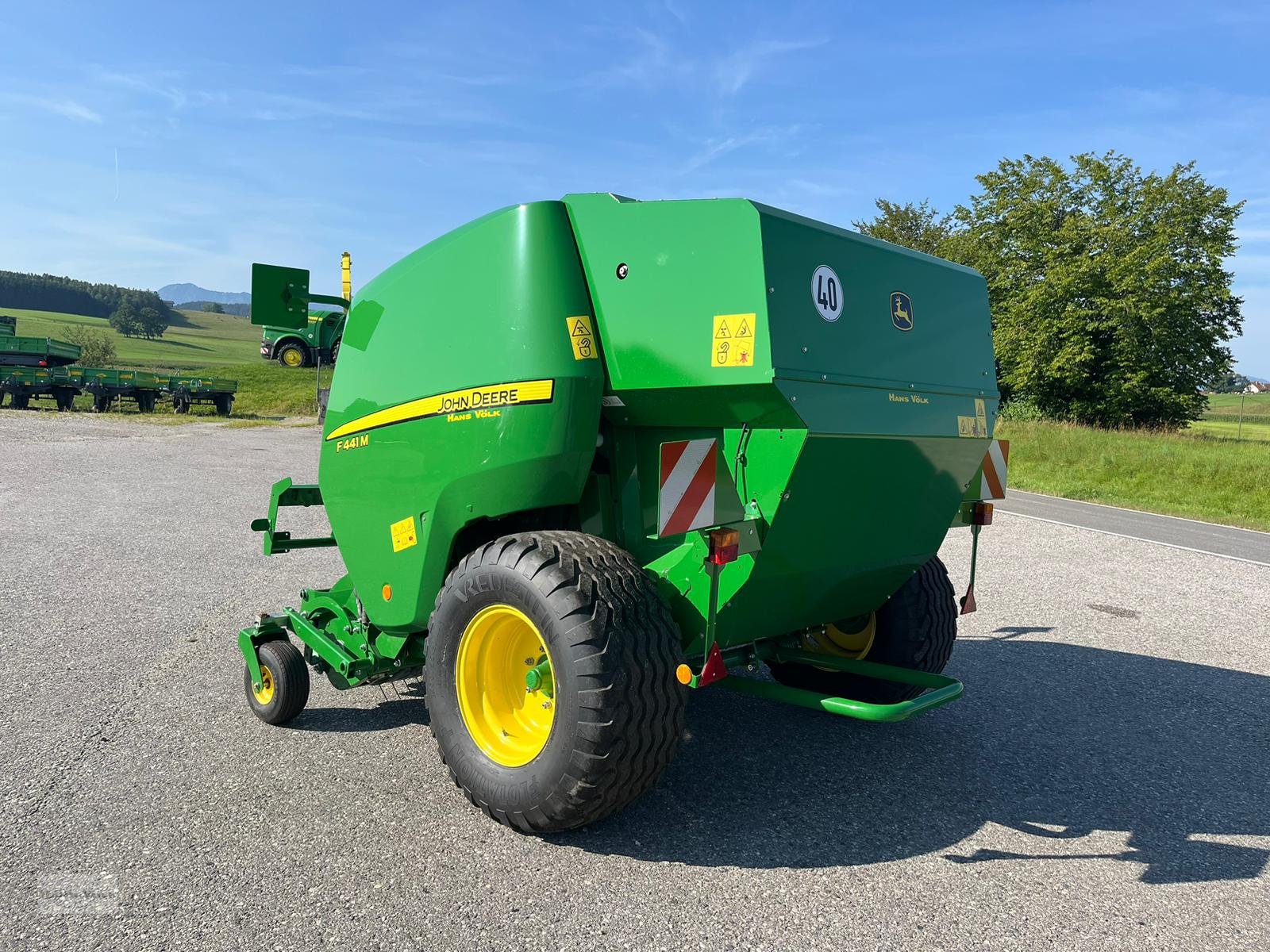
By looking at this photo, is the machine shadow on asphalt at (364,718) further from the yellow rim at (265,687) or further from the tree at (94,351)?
the tree at (94,351)

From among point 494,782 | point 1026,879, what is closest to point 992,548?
point 1026,879

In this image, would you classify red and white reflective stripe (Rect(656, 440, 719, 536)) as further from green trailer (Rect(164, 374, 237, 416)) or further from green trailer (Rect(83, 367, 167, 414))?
green trailer (Rect(83, 367, 167, 414))

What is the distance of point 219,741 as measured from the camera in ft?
13.3

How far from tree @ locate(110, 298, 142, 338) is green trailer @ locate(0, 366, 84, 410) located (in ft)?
222

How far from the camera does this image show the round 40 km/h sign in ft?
10.0

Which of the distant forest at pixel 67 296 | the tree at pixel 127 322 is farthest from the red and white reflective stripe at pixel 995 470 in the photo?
the distant forest at pixel 67 296

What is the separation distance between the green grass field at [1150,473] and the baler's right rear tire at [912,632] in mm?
13904

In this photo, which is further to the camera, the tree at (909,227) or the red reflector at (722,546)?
the tree at (909,227)

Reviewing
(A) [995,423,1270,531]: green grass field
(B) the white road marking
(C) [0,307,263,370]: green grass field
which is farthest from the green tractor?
(C) [0,307,263,370]: green grass field

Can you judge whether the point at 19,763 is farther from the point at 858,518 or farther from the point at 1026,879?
the point at 1026,879

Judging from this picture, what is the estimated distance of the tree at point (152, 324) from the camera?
3679 inches

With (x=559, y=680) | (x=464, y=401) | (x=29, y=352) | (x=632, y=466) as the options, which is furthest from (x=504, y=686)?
(x=29, y=352)

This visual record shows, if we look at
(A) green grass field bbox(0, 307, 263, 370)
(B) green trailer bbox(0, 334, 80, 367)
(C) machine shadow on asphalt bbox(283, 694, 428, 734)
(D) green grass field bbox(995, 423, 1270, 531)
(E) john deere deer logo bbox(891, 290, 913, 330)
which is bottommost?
(C) machine shadow on asphalt bbox(283, 694, 428, 734)

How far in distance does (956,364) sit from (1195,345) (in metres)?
35.4
